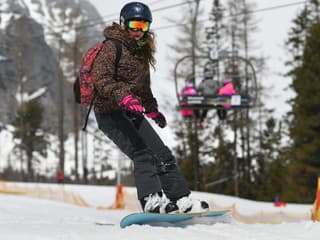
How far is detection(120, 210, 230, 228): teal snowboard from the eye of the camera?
3.54m

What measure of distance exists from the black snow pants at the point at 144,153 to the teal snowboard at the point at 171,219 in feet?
0.80

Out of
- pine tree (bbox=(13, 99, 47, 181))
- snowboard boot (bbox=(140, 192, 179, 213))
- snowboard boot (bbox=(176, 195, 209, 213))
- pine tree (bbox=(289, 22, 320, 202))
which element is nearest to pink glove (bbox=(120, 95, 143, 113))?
snowboard boot (bbox=(140, 192, 179, 213))

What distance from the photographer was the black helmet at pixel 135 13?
157 inches

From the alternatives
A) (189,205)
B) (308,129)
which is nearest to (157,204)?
(189,205)

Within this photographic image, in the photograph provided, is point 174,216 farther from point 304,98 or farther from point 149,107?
point 304,98

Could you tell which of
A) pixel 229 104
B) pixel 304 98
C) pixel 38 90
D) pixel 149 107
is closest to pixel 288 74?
pixel 304 98

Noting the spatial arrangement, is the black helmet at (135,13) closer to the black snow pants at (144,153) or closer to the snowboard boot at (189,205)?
the black snow pants at (144,153)

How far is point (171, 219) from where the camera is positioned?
3.67 metres

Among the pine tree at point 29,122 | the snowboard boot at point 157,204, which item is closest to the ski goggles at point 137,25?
the snowboard boot at point 157,204

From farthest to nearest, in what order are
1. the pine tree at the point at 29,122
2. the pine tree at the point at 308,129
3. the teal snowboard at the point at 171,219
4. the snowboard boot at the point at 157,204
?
1. the pine tree at the point at 29,122
2. the pine tree at the point at 308,129
3. the snowboard boot at the point at 157,204
4. the teal snowboard at the point at 171,219

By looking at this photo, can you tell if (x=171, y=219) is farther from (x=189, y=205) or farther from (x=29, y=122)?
(x=29, y=122)

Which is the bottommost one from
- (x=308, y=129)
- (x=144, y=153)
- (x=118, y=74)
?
(x=144, y=153)

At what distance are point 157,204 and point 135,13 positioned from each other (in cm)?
138

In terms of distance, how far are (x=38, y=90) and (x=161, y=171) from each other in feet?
230
